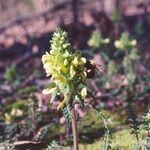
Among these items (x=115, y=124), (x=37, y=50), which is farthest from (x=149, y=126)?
(x=37, y=50)

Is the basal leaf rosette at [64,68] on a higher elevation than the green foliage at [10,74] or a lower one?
lower

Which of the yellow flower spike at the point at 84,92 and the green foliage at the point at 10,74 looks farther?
the green foliage at the point at 10,74

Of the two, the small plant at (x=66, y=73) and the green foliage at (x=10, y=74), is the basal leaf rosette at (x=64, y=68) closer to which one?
the small plant at (x=66, y=73)

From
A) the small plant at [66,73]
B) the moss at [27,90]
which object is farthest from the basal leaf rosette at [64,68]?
the moss at [27,90]

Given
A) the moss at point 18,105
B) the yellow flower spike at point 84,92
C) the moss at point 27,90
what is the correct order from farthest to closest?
the moss at point 27,90, the moss at point 18,105, the yellow flower spike at point 84,92

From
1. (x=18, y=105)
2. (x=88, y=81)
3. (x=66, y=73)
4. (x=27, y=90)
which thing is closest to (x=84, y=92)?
(x=66, y=73)

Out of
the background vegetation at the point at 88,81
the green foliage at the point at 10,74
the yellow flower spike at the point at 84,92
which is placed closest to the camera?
the yellow flower spike at the point at 84,92

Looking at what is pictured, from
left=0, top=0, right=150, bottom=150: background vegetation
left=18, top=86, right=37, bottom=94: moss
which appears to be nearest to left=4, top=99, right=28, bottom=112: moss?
left=0, top=0, right=150, bottom=150: background vegetation

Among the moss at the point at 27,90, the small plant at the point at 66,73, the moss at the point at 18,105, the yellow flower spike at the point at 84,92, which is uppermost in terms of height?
the moss at the point at 27,90
